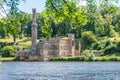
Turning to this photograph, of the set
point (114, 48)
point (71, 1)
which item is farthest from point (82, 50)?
point (71, 1)

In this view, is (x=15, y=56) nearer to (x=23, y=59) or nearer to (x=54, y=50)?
(x=23, y=59)

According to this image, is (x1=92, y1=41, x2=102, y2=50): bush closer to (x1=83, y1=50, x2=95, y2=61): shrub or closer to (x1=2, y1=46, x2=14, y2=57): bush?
(x1=83, y1=50, x2=95, y2=61): shrub

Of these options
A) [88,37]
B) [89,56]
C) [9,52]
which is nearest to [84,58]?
[89,56]

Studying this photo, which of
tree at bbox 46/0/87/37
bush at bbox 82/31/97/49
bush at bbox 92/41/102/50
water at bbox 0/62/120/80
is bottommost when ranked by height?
water at bbox 0/62/120/80

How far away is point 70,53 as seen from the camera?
156m

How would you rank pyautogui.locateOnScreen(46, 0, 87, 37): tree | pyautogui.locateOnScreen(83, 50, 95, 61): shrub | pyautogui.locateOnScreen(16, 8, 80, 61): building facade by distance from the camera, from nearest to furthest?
1. pyautogui.locateOnScreen(46, 0, 87, 37): tree
2. pyautogui.locateOnScreen(83, 50, 95, 61): shrub
3. pyautogui.locateOnScreen(16, 8, 80, 61): building facade

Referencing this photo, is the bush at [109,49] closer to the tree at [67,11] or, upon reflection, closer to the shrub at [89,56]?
the shrub at [89,56]

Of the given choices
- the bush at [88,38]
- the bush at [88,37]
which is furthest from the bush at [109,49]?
the bush at [88,37]

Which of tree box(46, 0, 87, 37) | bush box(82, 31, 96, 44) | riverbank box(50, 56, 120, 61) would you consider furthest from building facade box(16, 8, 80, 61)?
tree box(46, 0, 87, 37)

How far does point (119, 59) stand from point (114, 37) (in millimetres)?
22624

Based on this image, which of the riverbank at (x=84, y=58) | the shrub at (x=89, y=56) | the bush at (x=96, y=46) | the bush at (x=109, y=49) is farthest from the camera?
the bush at (x=96, y=46)

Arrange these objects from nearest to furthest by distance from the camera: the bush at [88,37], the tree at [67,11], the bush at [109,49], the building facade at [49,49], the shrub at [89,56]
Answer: the tree at [67,11], the shrub at [89,56], the bush at [109,49], the building facade at [49,49], the bush at [88,37]

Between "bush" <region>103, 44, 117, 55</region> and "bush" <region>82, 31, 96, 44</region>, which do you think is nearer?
"bush" <region>103, 44, 117, 55</region>

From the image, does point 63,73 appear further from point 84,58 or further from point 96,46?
point 96,46
